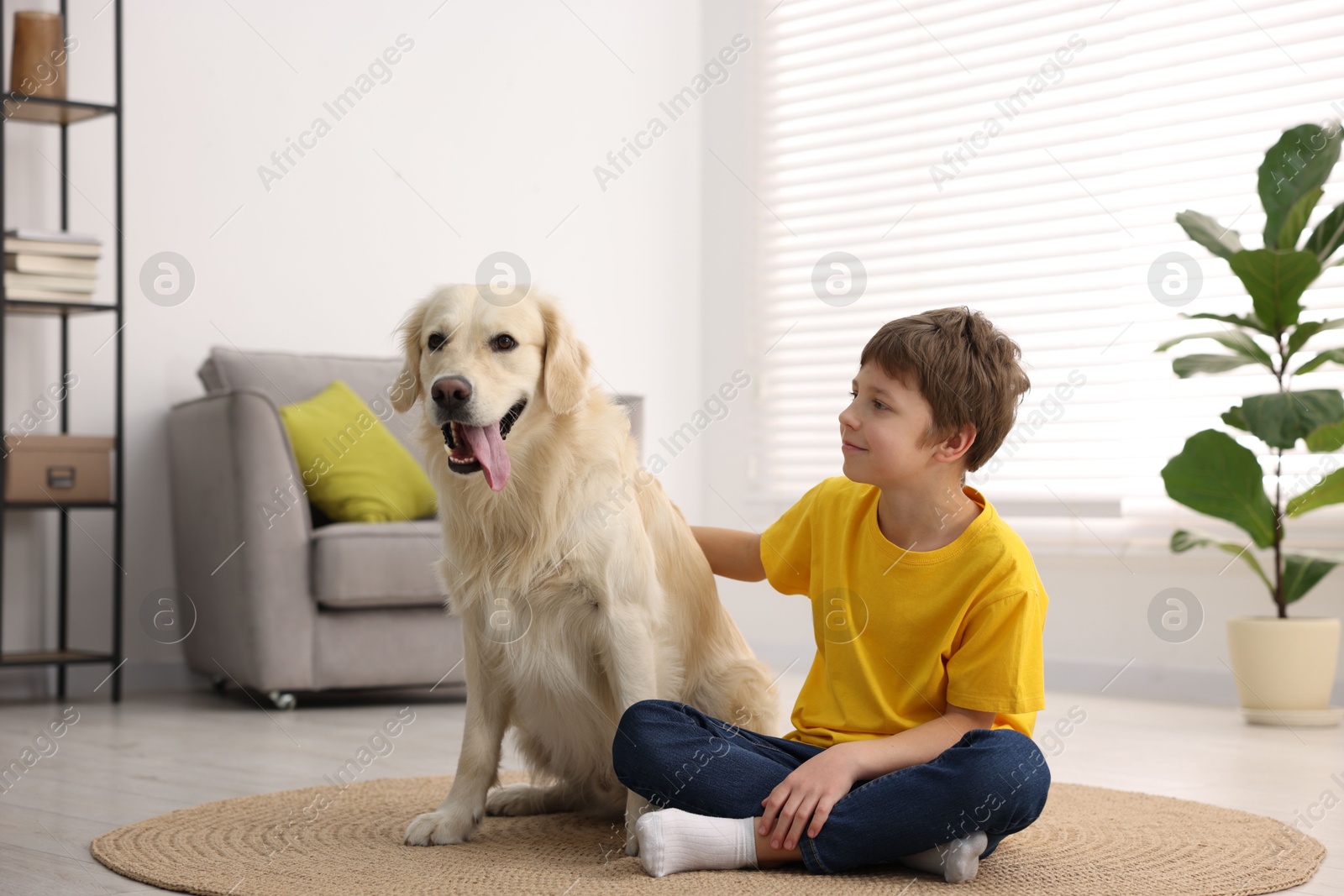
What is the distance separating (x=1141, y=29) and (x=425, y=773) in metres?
3.48

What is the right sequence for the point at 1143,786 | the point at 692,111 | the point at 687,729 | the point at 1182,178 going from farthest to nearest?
the point at 692,111, the point at 1182,178, the point at 1143,786, the point at 687,729

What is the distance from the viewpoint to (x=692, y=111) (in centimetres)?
591

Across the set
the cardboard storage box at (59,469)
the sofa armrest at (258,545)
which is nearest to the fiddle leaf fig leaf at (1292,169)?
the sofa armrest at (258,545)

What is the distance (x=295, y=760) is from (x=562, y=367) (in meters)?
1.26

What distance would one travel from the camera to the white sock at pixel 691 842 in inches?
67.7

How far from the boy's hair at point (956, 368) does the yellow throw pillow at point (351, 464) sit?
226 cm

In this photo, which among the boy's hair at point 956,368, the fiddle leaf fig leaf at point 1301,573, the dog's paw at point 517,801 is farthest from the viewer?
the fiddle leaf fig leaf at point 1301,573

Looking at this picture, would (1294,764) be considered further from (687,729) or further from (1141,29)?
(1141,29)

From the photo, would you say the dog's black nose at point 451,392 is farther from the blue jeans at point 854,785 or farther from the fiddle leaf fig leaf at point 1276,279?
the fiddle leaf fig leaf at point 1276,279

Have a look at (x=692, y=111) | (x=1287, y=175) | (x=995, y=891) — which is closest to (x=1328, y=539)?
(x=1287, y=175)

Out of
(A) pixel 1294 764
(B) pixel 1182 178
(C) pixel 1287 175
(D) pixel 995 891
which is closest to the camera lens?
(D) pixel 995 891

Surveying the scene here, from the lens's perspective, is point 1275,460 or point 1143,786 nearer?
point 1143,786
